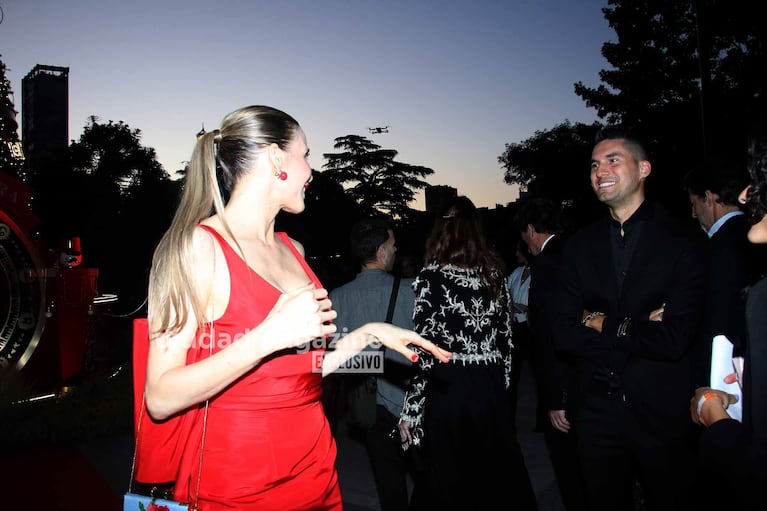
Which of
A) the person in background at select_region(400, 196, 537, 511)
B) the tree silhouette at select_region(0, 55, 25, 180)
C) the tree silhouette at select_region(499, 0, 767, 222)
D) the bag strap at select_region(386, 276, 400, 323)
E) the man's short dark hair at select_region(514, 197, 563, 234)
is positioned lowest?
the person in background at select_region(400, 196, 537, 511)

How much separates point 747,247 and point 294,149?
209cm

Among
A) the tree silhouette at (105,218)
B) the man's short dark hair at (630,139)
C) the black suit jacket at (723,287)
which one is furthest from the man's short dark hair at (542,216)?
the tree silhouette at (105,218)

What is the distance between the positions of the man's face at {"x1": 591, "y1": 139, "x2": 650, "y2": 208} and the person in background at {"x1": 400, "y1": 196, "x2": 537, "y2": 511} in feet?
2.84

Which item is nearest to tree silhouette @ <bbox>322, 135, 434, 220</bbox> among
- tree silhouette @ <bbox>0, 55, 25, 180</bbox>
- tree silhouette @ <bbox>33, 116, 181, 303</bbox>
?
tree silhouette @ <bbox>33, 116, 181, 303</bbox>

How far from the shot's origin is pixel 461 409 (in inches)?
134

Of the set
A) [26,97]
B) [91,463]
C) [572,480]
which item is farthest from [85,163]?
[572,480]

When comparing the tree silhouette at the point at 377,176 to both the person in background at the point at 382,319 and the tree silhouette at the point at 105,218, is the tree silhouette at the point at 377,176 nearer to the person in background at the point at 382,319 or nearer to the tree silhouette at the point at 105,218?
the tree silhouette at the point at 105,218

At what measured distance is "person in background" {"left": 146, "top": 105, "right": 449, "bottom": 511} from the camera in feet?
5.15

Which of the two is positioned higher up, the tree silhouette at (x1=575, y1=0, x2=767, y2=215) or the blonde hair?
the tree silhouette at (x1=575, y1=0, x2=767, y2=215)

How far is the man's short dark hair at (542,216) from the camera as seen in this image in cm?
481

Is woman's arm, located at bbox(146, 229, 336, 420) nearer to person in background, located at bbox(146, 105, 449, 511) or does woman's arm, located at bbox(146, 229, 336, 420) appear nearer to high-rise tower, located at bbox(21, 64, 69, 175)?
person in background, located at bbox(146, 105, 449, 511)

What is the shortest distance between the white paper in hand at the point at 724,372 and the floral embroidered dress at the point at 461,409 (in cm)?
160

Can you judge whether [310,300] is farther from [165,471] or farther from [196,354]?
[165,471]

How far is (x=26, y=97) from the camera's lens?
30.8m
